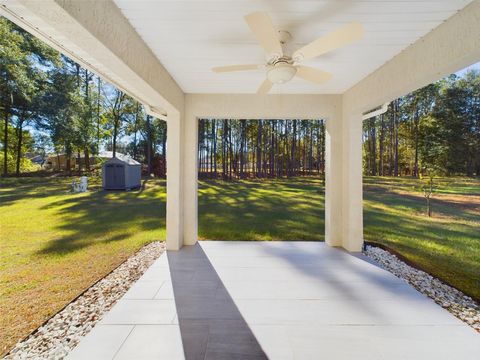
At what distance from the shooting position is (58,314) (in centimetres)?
232

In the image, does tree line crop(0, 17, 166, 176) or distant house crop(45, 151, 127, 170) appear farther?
distant house crop(45, 151, 127, 170)

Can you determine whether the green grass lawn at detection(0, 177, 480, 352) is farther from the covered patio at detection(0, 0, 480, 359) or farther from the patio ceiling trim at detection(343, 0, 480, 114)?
the patio ceiling trim at detection(343, 0, 480, 114)

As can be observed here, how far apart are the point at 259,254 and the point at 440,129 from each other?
12406mm

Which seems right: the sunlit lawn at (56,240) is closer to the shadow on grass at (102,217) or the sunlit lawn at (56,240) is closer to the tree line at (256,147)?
the shadow on grass at (102,217)

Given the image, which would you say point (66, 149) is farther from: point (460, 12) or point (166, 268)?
point (460, 12)

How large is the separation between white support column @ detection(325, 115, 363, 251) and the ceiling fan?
178 cm

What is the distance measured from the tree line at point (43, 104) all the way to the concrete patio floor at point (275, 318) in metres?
8.67

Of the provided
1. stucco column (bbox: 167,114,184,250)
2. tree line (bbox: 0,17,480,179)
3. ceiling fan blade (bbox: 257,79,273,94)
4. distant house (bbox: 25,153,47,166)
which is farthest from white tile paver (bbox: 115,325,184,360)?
distant house (bbox: 25,153,47,166)

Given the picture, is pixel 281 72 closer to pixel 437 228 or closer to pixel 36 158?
pixel 437 228

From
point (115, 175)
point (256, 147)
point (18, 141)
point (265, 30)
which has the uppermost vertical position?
point (256, 147)

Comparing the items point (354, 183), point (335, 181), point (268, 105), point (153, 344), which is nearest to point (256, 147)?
point (268, 105)

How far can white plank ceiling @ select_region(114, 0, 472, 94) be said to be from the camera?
1.88 metres

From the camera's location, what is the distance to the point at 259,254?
12.2ft

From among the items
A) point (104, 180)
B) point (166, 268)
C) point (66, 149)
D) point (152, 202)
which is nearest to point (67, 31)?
point (166, 268)
